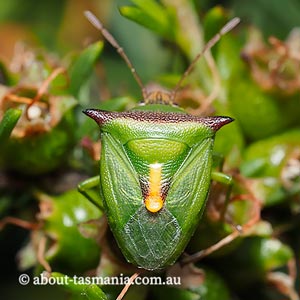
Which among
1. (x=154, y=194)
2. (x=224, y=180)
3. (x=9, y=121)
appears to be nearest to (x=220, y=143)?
(x=224, y=180)

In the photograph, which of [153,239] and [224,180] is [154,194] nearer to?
[153,239]

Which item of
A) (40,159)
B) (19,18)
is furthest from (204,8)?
(40,159)

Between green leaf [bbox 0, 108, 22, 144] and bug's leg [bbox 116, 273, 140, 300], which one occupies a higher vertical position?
green leaf [bbox 0, 108, 22, 144]

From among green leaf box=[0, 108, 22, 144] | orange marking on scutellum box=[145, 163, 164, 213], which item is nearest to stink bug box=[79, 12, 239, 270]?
orange marking on scutellum box=[145, 163, 164, 213]

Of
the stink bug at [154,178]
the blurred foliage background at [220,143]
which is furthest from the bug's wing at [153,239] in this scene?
the blurred foliage background at [220,143]

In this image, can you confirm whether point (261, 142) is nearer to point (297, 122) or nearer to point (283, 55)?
point (297, 122)

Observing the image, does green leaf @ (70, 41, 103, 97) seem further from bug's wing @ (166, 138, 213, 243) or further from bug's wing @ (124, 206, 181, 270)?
bug's wing @ (124, 206, 181, 270)

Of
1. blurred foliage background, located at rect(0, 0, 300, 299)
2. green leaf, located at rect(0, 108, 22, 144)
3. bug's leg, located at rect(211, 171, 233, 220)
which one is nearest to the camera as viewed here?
green leaf, located at rect(0, 108, 22, 144)
